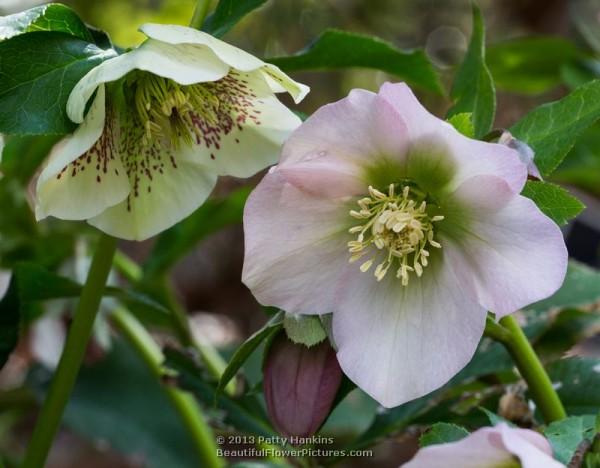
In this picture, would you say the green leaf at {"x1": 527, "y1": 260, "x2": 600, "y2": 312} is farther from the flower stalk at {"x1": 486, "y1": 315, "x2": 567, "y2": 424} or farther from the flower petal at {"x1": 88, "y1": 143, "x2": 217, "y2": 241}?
the flower petal at {"x1": 88, "y1": 143, "x2": 217, "y2": 241}

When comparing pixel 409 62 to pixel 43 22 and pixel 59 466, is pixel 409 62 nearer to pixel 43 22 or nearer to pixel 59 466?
pixel 43 22

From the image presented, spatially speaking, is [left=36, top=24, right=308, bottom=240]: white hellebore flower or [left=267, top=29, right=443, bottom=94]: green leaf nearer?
[left=36, top=24, right=308, bottom=240]: white hellebore flower

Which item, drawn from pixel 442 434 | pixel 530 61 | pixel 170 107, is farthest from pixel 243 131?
pixel 530 61

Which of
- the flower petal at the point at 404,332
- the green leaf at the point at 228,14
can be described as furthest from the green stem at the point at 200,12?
the flower petal at the point at 404,332

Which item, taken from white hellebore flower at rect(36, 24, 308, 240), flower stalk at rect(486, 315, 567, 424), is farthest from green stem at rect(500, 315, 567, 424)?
white hellebore flower at rect(36, 24, 308, 240)

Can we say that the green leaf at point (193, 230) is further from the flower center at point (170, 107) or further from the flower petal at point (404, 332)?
the flower petal at point (404, 332)

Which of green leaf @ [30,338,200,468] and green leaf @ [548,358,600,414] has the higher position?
green leaf @ [548,358,600,414]
